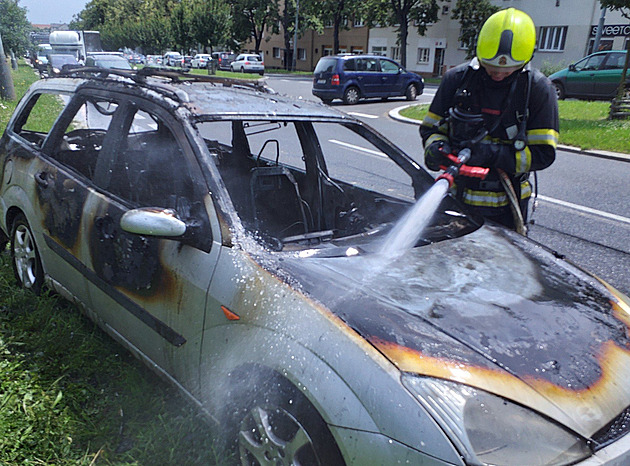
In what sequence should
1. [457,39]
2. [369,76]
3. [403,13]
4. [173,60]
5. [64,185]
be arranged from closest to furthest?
[64,185]
[369,76]
[403,13]
[457,39]
[173,60]

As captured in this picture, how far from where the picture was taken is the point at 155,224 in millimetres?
2010

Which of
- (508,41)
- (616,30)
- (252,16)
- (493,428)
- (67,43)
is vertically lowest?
(493,428)

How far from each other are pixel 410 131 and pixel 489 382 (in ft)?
37.1

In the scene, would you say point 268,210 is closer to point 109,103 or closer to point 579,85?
point 109,103

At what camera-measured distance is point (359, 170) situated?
A: 294 inches

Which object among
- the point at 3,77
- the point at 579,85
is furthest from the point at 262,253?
the point at 579,85

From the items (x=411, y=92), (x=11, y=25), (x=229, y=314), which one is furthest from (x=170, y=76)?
(x=11, y=25)

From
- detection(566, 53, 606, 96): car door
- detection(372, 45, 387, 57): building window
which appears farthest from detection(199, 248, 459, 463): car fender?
detection(372, 45, 387, 57): building window

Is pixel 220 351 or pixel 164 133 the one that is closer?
pixel 220 351

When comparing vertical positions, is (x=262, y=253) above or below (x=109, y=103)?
below

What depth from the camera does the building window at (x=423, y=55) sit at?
1592 inches

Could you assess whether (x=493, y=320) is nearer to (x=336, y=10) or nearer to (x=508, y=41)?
(x=508, y=41)

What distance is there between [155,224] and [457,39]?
40124 mm

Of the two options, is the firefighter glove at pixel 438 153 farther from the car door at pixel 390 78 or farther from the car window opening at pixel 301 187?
the car door at pixel 390 78
